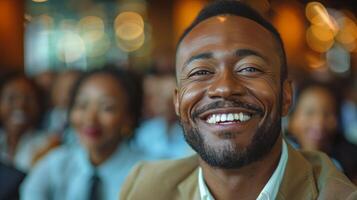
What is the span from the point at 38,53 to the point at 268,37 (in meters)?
5.77

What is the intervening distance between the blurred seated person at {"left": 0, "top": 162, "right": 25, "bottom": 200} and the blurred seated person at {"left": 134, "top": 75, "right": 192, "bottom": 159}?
178 centimetres

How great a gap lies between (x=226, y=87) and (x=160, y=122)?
333cm

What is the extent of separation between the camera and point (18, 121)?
4.28 meters

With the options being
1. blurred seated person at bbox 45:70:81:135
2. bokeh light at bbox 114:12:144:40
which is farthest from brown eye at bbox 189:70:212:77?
bokeh light at bbox 114:12:144:40

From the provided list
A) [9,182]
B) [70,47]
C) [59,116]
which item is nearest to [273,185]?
[9,182]

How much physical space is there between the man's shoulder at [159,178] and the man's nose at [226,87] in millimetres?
374

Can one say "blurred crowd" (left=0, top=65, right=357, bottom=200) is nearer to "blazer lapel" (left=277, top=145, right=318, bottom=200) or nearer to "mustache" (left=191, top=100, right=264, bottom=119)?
"blazer lapel" (left=277, top=145, right=318, bottom=200)

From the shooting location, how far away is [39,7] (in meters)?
5.73

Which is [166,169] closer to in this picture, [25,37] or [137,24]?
[25,37]

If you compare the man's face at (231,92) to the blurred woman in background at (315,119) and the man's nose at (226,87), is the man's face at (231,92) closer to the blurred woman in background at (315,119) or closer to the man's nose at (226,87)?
the man's nose at (226,87)

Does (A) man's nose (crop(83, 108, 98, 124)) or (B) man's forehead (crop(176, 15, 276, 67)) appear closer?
(B) man's forehead (crop(176, 15, 276, 67))

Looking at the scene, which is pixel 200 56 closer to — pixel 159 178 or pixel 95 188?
pixel 159 178

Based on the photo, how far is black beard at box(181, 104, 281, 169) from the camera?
1721 millimetres

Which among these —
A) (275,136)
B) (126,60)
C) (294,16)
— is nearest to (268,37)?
(275,136)
